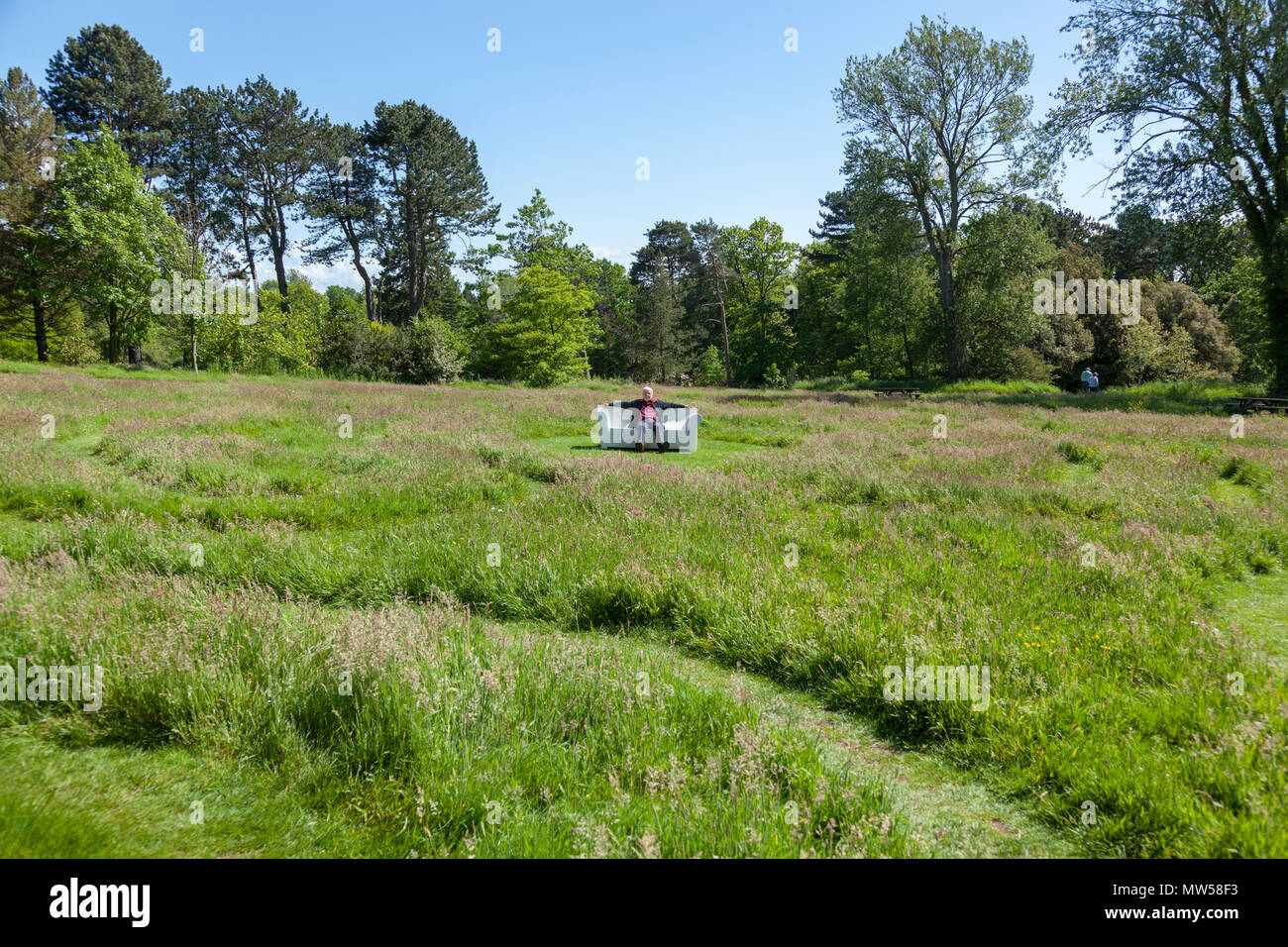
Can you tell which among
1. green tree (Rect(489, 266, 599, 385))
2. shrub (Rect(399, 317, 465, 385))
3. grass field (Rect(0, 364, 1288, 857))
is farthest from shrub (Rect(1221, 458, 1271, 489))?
green tree (Rect(489, 266, 599, 385))

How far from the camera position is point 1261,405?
20.2 meters

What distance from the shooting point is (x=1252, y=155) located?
23.5 m

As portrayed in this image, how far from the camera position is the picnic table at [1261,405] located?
20000 millimetres

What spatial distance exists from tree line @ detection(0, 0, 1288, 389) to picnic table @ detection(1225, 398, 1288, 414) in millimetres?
4969

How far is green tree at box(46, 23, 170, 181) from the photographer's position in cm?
4419

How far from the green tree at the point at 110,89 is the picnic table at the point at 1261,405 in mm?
63718

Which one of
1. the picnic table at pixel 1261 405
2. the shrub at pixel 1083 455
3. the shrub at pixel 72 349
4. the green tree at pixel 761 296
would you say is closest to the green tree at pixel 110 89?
the shrub at pixel 72 349

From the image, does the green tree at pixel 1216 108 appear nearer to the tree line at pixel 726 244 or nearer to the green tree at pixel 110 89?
the tree line at pixel 726 244

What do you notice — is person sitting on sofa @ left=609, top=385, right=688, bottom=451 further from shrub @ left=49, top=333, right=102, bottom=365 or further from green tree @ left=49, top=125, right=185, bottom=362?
shrub @ left=49, top=333, right=102, bottom=365

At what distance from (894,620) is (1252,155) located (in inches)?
1214

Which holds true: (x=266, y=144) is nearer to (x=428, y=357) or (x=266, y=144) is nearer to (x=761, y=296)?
(x=428, y=357)

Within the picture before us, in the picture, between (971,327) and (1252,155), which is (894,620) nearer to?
(1252,155)

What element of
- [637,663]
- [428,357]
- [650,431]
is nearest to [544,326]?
[428,357]
